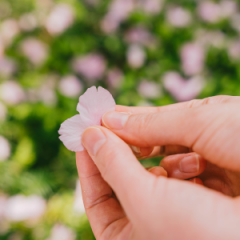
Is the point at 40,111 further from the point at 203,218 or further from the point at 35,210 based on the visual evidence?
the point at 203,218

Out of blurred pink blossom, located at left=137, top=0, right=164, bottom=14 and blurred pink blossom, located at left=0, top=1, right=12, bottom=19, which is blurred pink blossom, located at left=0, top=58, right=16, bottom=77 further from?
blurred pink blossom, located at left=137, top=0, right=164, bottom=14

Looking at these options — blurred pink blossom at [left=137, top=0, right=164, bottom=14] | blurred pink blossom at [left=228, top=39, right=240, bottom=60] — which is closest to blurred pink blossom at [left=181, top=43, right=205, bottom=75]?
blurred pink blossom at [left=228, top=39, right=240, bottom=60]

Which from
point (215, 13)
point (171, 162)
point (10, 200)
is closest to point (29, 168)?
point (10, 200)

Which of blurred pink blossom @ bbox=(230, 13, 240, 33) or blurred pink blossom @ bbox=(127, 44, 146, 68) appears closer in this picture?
blurred pink blossom @ bbox=(127, 44, 146, 68)

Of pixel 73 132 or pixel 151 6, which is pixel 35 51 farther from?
pixel 73 132

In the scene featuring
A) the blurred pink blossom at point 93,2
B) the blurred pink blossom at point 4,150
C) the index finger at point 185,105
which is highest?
the blurred pink blossom at point 93,2

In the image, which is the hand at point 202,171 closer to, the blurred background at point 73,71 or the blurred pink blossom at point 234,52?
the blurred background at point 73,71

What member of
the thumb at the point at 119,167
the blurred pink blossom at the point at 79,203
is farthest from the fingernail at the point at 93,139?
the blurred pink blossom at the point at 79,203
